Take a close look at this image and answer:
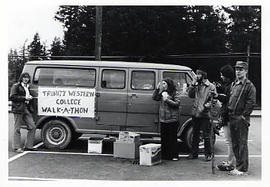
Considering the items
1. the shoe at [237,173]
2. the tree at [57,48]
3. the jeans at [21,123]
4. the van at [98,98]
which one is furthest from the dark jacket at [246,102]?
the tree at [57,48]

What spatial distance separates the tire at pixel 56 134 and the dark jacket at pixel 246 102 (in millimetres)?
3770

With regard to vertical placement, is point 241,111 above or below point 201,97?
below

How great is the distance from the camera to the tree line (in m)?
8.76

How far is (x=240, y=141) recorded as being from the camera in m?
7.29

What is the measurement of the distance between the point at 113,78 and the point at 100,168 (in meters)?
2.26

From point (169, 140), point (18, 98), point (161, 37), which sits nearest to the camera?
point (169, 140)

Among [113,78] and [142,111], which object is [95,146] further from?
[113,78]

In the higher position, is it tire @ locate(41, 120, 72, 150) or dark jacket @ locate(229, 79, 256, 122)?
dark jacket @ locate(229, 79, 256, 122)

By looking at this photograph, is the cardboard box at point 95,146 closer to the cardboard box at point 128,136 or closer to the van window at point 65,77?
the cardboard box at point 128,136

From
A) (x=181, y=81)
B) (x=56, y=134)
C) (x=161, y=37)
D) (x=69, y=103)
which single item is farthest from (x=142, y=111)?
(x=161, y=37)

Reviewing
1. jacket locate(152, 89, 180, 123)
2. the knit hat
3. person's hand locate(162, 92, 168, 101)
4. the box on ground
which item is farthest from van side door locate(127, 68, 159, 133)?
the knit hat

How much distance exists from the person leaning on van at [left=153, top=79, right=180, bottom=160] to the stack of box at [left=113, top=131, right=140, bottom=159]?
557 mm

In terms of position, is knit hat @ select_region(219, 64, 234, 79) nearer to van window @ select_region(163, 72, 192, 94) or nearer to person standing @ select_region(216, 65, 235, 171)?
person standing @ select_region(216, 65, 235, 171)
